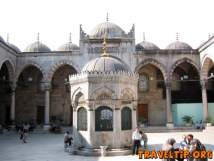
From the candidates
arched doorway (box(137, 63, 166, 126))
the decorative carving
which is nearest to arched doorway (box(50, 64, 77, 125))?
the decorative carving

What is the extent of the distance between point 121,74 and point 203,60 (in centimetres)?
1239

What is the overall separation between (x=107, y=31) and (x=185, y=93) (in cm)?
847

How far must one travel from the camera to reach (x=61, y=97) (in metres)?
25.5

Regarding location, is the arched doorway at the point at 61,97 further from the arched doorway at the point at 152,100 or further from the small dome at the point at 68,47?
the arched doorway at the point at 152,100

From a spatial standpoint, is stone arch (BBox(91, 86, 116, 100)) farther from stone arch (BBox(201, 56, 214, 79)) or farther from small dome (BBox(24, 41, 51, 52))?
small dome (BBox(24, 41, 51, 52))

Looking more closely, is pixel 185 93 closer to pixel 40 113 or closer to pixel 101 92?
pixel 40 113

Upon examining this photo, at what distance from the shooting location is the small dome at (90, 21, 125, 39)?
2356 centimetres

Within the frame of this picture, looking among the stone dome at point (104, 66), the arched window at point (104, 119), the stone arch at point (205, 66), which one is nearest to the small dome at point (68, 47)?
the stone arch at point (205, 66)

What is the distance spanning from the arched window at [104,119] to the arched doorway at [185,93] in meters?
13.7

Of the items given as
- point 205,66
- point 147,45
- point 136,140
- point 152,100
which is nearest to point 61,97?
point 152,100

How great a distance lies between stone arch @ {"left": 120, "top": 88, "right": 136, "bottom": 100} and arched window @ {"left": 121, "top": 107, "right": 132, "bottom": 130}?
0.43 meters

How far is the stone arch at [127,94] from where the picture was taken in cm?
1153

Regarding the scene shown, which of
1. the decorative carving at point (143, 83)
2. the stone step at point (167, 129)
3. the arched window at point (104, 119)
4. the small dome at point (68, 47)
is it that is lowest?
the stone step at point (167, 129)

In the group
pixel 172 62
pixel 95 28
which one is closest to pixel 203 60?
pixel 172 62
